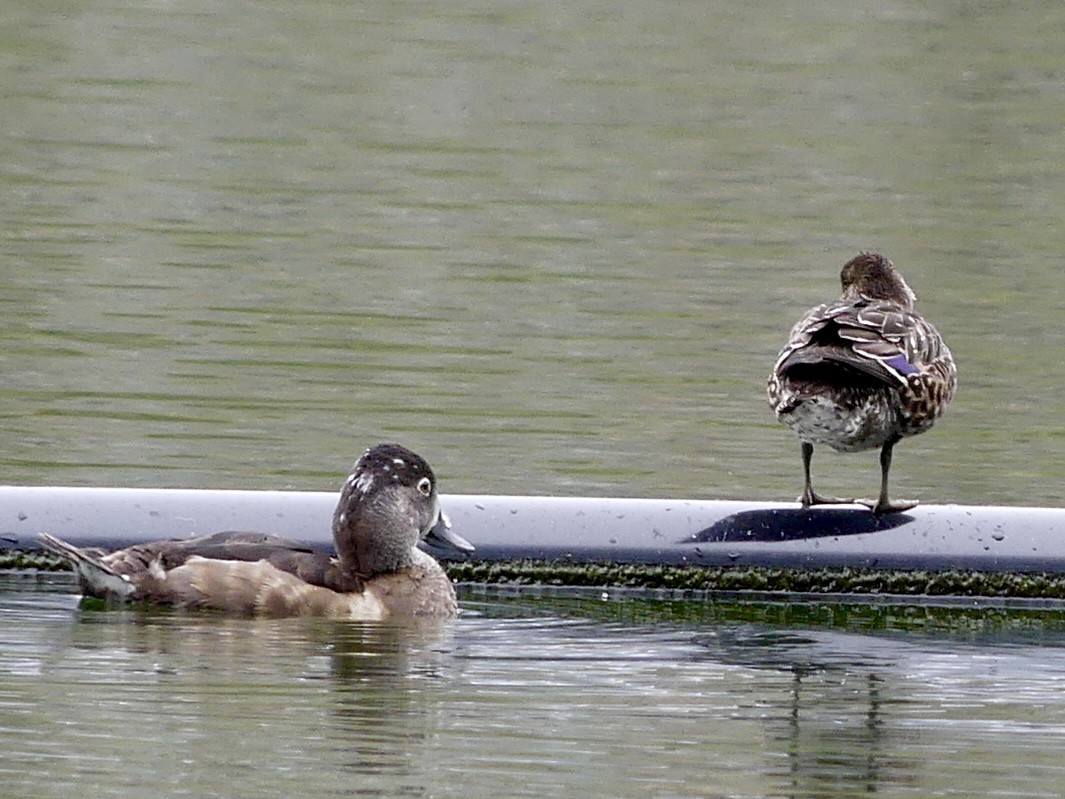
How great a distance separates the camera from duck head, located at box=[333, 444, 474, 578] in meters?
7.96

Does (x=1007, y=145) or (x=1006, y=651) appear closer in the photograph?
(x=1006, y=651)

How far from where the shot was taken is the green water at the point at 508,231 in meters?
10.6

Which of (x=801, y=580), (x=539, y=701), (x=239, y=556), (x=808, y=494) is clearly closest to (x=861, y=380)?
(x=808, y=494)

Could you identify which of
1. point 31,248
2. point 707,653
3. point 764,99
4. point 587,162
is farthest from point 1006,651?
point 764,99

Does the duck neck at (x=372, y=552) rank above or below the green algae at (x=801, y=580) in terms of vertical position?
above

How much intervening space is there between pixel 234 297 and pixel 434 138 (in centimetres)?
510

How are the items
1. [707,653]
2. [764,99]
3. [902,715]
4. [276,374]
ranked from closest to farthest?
[902,715], [707,653], [276,374], [764,99]

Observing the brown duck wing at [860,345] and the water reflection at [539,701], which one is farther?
the brown duck wing at [860,345]

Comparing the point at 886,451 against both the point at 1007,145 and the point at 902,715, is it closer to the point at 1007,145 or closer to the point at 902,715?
the point at 902,715

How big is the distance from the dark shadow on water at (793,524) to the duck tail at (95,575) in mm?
1611

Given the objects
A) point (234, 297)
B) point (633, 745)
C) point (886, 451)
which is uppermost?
point (234, 297)

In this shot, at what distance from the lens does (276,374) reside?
11656 mm

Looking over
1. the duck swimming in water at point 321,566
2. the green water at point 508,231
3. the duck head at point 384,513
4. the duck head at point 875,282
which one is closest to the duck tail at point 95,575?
the duck swimming in water at point 321,566

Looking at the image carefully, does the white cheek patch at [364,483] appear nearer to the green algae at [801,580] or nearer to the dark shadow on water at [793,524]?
the green algae at [801,580]
